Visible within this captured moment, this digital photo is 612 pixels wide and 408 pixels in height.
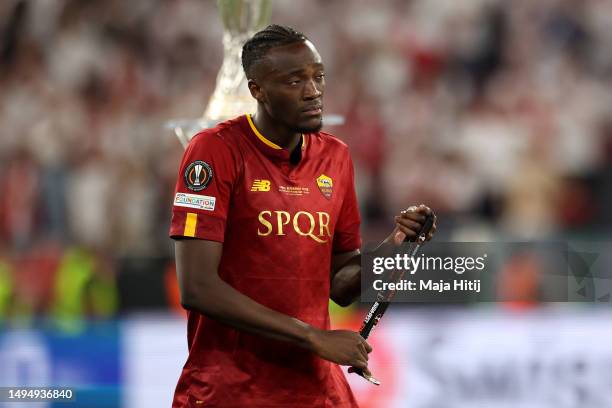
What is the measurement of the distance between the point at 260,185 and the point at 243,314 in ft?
1.41

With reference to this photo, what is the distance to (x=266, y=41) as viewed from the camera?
3.61 metres

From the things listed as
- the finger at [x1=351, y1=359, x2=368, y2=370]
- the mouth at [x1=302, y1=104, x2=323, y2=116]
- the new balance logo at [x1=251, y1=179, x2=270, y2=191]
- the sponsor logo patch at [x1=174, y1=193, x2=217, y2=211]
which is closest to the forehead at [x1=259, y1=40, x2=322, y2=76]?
the mouth at [x1=302, y1=104, x2=323, y2=116]

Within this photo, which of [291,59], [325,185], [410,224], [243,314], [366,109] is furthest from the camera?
[366,109]

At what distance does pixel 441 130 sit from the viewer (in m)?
9.72

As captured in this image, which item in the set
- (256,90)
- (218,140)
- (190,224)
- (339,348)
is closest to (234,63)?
(256,90)

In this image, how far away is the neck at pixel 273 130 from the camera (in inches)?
146

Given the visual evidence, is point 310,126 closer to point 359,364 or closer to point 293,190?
point 293,190

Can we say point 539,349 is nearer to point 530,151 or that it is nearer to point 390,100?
point 530,151

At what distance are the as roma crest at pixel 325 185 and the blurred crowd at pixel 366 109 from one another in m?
4.29

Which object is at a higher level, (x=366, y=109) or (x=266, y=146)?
(x=366, y=109)

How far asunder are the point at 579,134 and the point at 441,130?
1.12 meters

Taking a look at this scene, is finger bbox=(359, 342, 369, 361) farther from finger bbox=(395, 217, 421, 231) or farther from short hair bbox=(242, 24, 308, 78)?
short hair bbox=(242, 24, 308, 78)

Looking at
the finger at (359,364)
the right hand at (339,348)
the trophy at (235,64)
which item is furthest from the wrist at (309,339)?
the trophy at (235,64)

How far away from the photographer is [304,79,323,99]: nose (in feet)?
11.7
